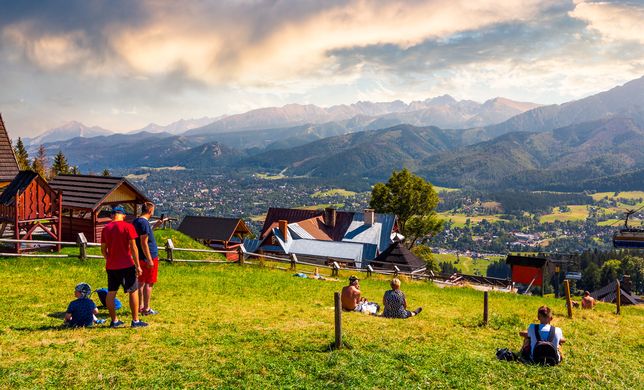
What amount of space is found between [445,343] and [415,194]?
44290mm

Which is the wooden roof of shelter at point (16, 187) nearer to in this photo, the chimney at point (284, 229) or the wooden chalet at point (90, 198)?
the wooden chalet at point (90, 198)

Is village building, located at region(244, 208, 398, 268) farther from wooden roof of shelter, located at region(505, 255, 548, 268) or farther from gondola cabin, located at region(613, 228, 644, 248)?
gondola cabin, located at region(613, 228, 644, 248)

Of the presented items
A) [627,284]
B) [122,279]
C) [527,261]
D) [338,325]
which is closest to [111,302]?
[122,279]

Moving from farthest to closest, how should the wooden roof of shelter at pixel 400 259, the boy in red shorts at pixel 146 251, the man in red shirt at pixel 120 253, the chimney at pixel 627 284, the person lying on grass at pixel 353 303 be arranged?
1. the chimney at pixel 627 284
2. the wooden roof of shelter at pixel 400 259
3. the person lying on grass at pixel 353 303
4. the boy in red shorts at pixel 146 251
5. the man in red shirt at pixel 120 253

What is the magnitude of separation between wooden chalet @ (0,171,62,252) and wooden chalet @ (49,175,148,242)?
177 centimetres

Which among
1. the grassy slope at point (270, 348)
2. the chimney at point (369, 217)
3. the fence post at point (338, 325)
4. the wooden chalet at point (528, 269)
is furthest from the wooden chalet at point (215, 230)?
the fence post at point (338, 325)

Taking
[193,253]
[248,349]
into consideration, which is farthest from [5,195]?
[248,349]

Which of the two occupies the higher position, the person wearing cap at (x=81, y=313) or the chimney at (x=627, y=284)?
the person wearing cap at (x=81, y=313)

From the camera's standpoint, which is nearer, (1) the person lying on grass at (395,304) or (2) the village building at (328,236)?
(1) the person lying on grass at (395,304)

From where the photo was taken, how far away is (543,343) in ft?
34.7

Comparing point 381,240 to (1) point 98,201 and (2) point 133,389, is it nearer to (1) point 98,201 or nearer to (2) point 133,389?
(1) point 98,201

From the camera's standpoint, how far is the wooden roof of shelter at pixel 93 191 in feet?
82.0

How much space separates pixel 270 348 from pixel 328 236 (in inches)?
1774

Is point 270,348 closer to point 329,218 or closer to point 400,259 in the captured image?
point 400,259
